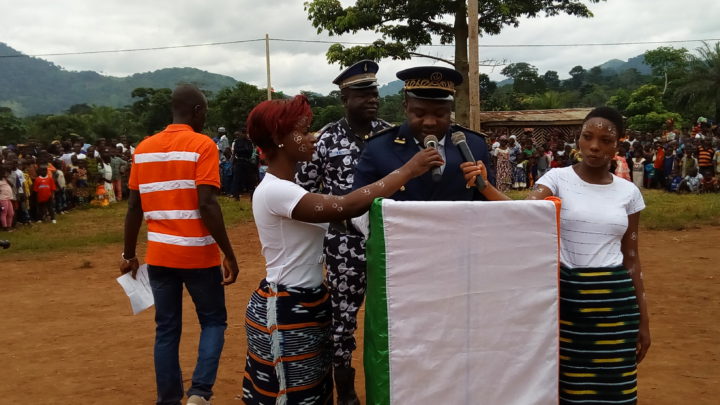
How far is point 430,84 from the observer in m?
2.49

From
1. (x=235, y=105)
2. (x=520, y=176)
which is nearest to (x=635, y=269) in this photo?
(x=520, y=176)

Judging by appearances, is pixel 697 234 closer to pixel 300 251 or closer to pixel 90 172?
pixel 300 251

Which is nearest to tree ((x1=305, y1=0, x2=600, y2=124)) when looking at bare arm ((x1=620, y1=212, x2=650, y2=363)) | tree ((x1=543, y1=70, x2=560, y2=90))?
bare arm ((x1=620, y1=212, x2=650, y2=363))

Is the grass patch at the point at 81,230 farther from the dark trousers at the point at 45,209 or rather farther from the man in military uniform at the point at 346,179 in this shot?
the man in military uniform at the point at 346,179

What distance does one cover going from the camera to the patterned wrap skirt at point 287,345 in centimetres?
250

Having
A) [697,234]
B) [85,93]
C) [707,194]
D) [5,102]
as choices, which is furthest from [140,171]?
[85,93]

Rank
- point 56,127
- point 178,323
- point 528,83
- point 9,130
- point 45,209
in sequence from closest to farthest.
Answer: point 178,323 < point 45,209 < point 9,130 < point 56,127 < point 528,83

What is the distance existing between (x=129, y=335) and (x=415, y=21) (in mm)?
14933

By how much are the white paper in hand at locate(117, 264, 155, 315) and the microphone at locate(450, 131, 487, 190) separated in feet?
7.04

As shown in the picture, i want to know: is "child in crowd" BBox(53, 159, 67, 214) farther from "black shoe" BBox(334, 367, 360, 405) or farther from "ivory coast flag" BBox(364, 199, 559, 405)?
"ivory coast flag" BBox(364, 199, 559, 405)

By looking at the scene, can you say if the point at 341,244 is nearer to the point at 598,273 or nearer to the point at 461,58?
the point at 598,273

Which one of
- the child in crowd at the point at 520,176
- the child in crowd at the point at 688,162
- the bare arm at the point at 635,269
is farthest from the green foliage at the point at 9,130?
the bare arm at the point at 635,269

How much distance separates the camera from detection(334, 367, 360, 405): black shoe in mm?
3744

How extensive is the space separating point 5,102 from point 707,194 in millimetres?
171417
